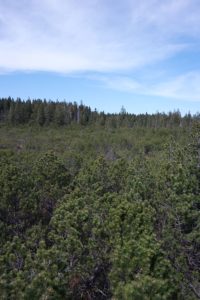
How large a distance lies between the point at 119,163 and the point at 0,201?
19.0 ft

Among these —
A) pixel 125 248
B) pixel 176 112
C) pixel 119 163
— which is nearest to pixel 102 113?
pixel 176 112

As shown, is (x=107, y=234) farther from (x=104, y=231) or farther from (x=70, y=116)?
(x=70, y=116)

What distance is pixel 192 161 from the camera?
1582cm

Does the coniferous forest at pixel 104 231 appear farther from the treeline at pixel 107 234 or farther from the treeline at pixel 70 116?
the treeline at pixel 70 116

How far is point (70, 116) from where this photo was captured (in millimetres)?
121188

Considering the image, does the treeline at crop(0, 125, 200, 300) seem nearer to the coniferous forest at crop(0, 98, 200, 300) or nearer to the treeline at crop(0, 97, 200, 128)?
the coniferous forest at crop(0, 98, 200, 300)

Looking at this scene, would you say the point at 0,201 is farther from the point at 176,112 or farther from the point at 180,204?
the point at 176,112

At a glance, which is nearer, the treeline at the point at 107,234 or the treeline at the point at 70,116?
the treeline at the point at 107,234

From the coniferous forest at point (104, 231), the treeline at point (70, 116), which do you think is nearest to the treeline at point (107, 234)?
the coniferous forest at point (104, 231)

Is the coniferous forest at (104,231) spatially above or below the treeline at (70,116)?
below

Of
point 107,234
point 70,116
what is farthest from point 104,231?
point 70,116

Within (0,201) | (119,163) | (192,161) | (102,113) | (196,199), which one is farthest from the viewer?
(102,113)

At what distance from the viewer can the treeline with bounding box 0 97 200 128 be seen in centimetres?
10619

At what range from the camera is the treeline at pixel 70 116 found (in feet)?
348
